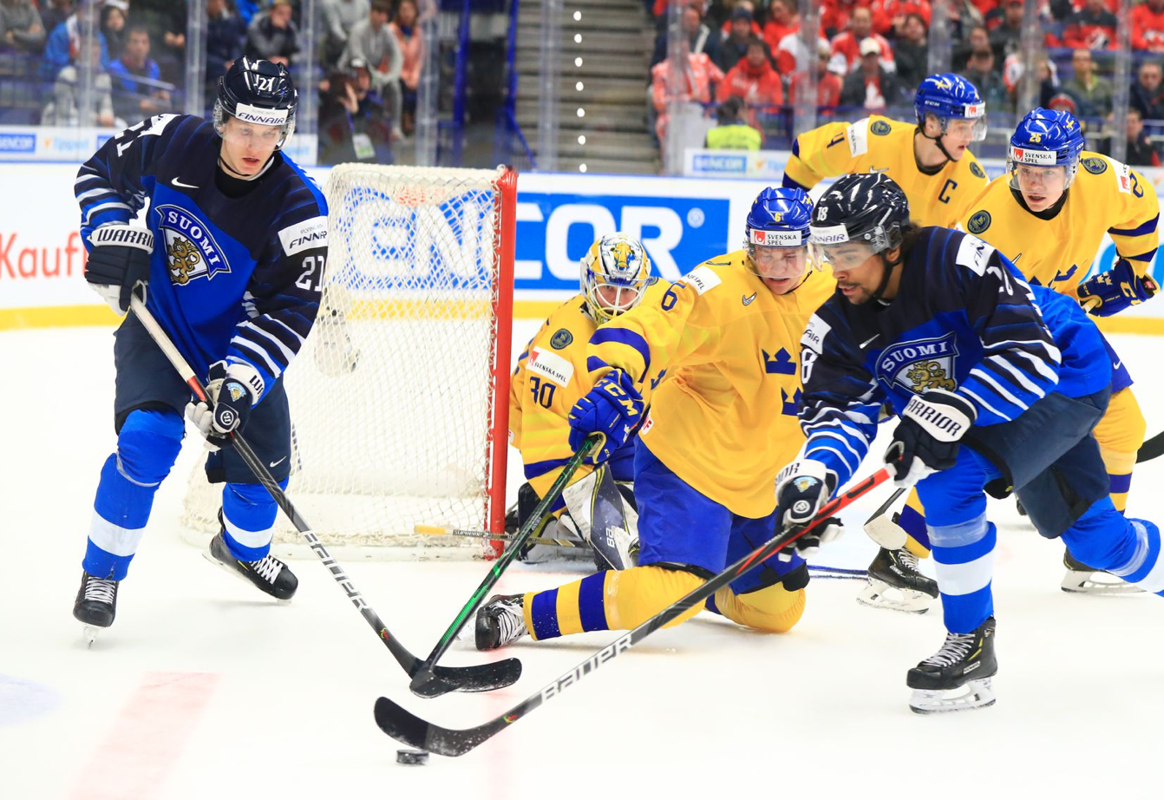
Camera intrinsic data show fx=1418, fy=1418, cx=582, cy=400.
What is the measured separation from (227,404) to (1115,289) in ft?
8.46

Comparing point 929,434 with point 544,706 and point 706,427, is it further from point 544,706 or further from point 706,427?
point 544,706

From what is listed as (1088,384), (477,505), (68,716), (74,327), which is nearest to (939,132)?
(1088,384)

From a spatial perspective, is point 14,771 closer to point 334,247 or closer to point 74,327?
point 334,247

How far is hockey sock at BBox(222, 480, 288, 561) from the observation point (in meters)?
3.46

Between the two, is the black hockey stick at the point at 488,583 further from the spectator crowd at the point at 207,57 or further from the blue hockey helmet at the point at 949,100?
the spectator crowd at the point at 207,57

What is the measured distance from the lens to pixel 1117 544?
304 centimetres

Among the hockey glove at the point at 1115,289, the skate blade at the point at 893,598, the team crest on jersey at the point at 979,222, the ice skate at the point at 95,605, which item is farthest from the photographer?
the hockey glove at the point at 1115,289

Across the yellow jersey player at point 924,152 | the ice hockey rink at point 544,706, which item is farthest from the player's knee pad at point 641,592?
the yellow jersey player at point 924,152

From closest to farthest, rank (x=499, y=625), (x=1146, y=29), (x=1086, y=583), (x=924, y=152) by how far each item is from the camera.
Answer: (x=499, y=625)
(x=1086, y=583)
(x=924, y=152)
(x=1146, y=29)

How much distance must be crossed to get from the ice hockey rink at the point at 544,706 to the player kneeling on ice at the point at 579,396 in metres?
0.24

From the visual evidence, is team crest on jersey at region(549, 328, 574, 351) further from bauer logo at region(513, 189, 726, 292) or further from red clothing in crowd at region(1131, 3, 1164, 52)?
red clothing in crowd at region(1131, 3, 1164, 52)

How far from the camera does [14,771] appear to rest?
97.9 inches

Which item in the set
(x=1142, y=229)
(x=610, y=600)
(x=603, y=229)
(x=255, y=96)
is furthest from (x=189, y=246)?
(x=603, y=229)

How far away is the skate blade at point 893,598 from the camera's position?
373 centimetres
